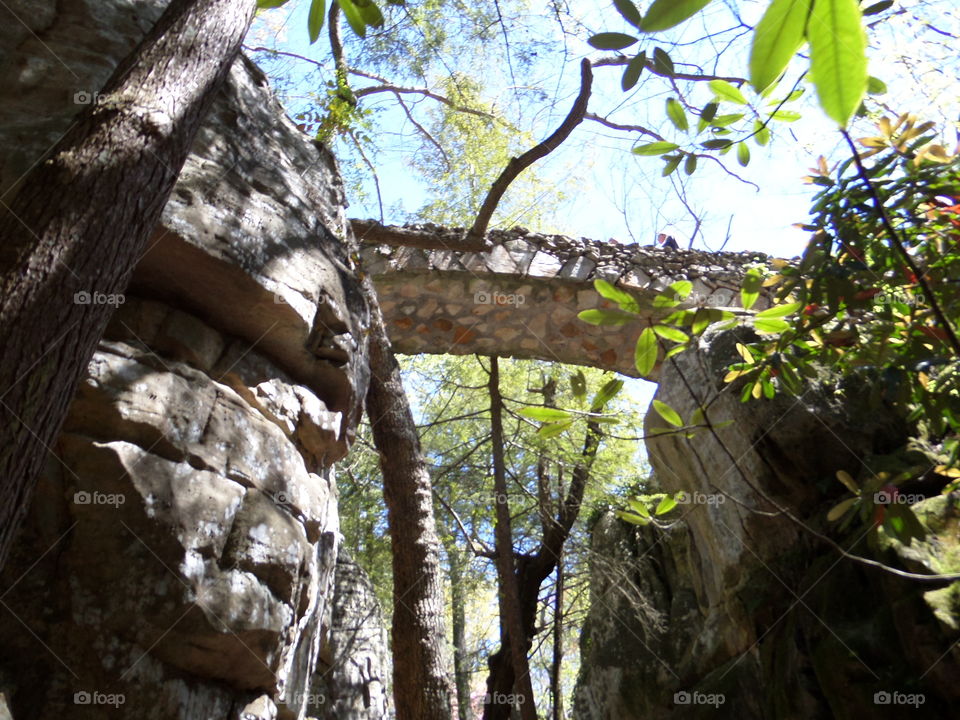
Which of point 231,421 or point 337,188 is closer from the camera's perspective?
point 231,421

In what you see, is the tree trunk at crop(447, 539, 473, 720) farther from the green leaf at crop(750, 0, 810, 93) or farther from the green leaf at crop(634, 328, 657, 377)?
the green leaf at crop(750, 0, 810, 93)

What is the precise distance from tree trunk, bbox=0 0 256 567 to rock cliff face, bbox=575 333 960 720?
1.60 meters

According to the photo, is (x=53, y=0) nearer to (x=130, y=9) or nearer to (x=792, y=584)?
(x=130, y=9)

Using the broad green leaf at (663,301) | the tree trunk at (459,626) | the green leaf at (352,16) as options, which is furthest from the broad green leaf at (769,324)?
the tree trunk at (459,626)

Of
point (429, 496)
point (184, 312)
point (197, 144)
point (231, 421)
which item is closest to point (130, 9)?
point (197, 144)

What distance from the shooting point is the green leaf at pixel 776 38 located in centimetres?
67

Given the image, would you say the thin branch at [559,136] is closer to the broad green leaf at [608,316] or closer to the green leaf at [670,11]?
the broad green leaf at [608,316]

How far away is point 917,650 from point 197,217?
312 centimetres

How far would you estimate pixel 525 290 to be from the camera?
6.20 m

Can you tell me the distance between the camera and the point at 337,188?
433 centimetres

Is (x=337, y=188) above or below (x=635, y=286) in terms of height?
below

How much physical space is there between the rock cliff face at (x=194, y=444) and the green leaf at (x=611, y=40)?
3.32 feet

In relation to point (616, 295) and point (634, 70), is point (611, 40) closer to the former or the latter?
point (634, 70)

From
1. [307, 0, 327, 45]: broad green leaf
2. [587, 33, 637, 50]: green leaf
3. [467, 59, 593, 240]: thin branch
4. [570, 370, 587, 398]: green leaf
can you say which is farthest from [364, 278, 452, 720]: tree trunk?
[587, 33, 637, 50]: green leaf
